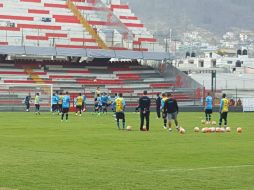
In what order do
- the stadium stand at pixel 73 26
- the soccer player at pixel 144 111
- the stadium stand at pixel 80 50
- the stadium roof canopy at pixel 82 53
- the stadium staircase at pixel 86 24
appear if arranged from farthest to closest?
the stadium staircase at pixel 86 24 < the stadium stand at pixel 73 26 < the stadium stand at pixel 80 50 < the stadium roof canopy at pixel 82 53 < the soccer player at pixel 144 111

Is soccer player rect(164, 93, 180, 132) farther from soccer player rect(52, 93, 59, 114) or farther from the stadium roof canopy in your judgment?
the stadium roof canopy

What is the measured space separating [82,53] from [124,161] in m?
53.3

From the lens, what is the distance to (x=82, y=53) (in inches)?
2938

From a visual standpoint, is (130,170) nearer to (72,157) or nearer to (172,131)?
(72,157)

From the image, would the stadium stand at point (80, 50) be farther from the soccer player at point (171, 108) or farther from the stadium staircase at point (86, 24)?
the soccer player at point (171, 108)

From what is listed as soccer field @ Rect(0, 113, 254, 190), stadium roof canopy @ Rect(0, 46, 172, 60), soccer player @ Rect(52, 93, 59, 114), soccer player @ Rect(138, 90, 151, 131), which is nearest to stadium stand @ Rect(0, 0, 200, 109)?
stadium roof canopy @ Rect(0, 46, 172, 60)

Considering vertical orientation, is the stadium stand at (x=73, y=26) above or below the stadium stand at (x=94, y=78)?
above

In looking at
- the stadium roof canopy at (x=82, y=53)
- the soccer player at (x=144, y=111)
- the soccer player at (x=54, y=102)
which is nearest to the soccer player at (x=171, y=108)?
the soccer player at (x=144, y=111)

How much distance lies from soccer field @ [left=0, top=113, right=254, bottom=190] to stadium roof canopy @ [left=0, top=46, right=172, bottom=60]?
36866 millimetres

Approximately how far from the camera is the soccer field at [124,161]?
55.7ft

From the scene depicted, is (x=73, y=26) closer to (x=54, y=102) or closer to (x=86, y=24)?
(x=86, y=24)

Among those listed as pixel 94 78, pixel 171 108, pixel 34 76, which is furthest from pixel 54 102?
pixel 171 108

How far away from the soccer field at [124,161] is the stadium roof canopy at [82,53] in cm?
3687

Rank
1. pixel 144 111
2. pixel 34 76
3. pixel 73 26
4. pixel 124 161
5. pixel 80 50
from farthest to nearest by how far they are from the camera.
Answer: pixel 73 26, pixel 80 50, pixel 34 76, pixel 144 111, pixel 124 161
